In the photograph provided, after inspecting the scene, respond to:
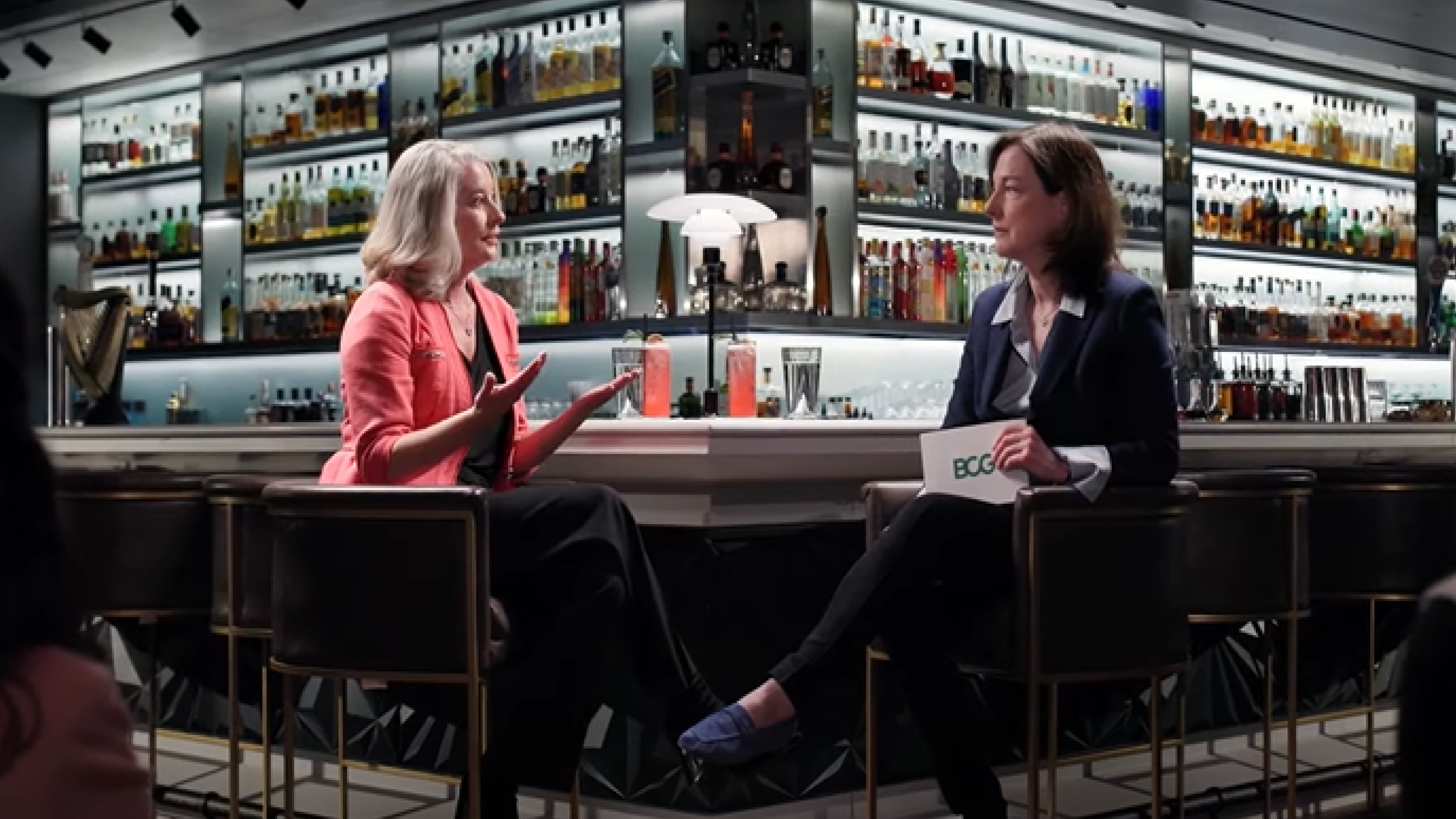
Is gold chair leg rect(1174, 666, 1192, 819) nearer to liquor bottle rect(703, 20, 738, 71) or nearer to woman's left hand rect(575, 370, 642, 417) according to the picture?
woman's left hand rect(575, 370, 642, 417)

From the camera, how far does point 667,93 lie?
5.73 metres

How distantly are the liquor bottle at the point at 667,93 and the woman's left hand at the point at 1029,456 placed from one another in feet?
9.67

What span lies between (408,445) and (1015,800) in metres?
1.81

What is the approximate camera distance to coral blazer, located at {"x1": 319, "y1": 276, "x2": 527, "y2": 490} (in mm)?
2939

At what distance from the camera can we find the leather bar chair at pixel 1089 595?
9.30 ft

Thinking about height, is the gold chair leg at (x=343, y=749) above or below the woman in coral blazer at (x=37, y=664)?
below

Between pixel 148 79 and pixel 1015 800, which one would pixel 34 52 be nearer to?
pixel 148 79

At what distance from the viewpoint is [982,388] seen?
127 inches

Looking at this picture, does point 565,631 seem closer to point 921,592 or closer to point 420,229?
point 921,592

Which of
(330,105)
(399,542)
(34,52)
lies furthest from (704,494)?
(34,52)

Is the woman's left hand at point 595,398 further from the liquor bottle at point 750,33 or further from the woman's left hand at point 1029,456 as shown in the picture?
the liquor bottle at point 750,33

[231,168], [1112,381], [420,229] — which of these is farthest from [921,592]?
[231,168]

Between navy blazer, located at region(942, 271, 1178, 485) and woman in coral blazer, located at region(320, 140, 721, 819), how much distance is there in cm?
76

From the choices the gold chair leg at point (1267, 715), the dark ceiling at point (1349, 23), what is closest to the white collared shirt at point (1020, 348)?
the gold chair leg at point (1267, 715)
